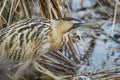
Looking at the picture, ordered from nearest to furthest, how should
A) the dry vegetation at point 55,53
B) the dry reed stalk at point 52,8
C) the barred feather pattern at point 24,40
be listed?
the barred feather pattern at point 24,40 → the dry vegetation at point 55,53 → the dry reed stalk at point 52,8

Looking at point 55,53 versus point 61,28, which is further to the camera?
point 55,53

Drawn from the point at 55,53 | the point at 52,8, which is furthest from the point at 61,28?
the point at 52,8

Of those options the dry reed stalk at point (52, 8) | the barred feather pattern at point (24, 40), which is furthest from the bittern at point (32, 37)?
the dry reed stalk at point (52, 8)

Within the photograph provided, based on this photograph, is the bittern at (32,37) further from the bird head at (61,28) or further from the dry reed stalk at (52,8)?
the dry reed stalk at (52,8)

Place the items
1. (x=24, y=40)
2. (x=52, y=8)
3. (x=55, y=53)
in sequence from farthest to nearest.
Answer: (x=52, y=8) < (x=55, y=53) < (x=24, y=40)

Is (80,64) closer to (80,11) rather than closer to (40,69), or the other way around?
(40,69)

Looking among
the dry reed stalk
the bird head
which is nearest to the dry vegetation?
the dry reed stalk

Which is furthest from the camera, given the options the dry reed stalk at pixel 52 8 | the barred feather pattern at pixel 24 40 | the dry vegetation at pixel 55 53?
the dry reed stalk at pixel 52 8

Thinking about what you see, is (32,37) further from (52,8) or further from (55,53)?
(52,8)
